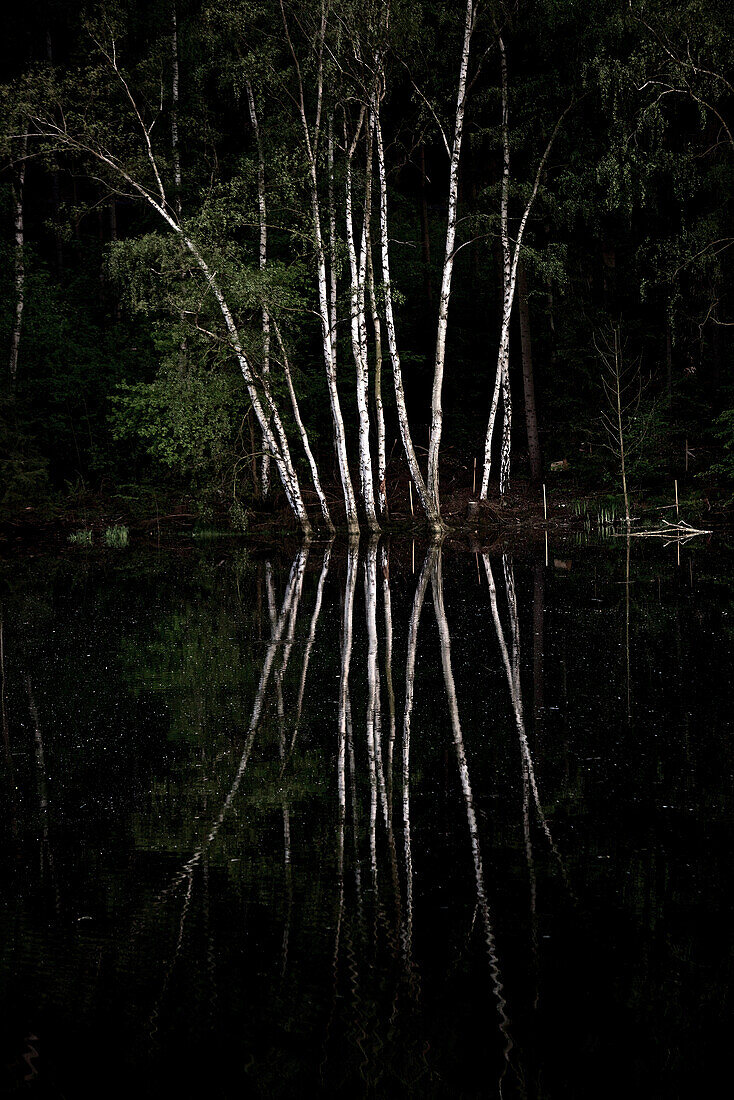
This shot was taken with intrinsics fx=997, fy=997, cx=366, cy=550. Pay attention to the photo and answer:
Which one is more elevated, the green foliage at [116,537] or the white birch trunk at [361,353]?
the white birch trunk at [361,353]

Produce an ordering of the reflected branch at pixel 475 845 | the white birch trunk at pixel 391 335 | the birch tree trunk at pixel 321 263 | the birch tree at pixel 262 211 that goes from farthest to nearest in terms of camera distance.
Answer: the birch tree at pixel 262 211, the white birch trunk at pixel 391 335, the birch tree trunk at pixel 321 263, the reflected branch at pixel 475 845

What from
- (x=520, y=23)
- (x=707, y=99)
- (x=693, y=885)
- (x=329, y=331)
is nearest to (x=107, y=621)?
(x=693, y=885)

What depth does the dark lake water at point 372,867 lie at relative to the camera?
11.7 ft

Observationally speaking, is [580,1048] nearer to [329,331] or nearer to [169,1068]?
[169,1068]

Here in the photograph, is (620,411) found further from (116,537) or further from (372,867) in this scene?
(372,867)

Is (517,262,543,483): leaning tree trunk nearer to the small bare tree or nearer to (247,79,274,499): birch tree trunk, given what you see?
the small bare tree

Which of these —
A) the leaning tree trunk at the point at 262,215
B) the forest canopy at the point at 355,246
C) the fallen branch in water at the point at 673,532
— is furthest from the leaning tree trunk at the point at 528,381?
the leaning tree trunk at the point at 262,215

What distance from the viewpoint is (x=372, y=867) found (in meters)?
5.09

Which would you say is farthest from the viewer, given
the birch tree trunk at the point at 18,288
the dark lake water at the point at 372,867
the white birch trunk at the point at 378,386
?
the birch tree trunk at the point at 18,288

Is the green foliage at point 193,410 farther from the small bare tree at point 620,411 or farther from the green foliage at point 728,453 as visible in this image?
the green foliage at point 728,453

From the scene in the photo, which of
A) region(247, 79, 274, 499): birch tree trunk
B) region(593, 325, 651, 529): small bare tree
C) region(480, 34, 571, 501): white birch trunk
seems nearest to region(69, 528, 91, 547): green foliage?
region(247, 79, 274, 499): birch tree trunk

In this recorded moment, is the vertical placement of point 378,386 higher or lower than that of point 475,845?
higher

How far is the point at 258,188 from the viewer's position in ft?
84.4

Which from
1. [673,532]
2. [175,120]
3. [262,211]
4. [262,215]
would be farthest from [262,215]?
[673,532]
